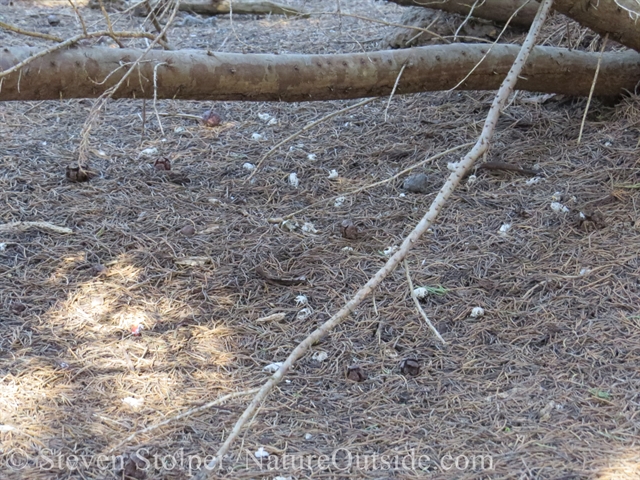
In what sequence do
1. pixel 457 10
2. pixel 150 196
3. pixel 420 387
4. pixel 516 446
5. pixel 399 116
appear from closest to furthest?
pixel 516 446
pixel 420 387
pixel 150 196
pixel 457 10
pixel 399 116

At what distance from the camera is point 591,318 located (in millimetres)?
2514

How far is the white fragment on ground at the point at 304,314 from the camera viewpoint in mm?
2635

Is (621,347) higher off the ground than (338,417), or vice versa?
(621,347)

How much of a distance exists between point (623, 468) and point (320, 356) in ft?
3.63

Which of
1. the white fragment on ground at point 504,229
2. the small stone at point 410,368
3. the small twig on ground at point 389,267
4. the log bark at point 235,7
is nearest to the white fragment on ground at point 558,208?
the white fragment on ground at point 504,229

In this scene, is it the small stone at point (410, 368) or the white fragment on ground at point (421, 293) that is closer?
the small stone at point (410, 368)

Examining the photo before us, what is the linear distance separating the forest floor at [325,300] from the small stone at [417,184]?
4 centimetres

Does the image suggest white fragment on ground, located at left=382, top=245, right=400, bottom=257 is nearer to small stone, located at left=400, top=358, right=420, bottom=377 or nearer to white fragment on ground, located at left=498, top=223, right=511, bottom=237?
white fragment on ground, located at left=498, top=223, right=511, bottom=237

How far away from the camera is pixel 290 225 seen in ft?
10.5

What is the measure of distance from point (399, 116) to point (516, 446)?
2.76 m

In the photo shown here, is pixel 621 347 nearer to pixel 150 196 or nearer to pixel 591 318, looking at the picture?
pixel 591 318

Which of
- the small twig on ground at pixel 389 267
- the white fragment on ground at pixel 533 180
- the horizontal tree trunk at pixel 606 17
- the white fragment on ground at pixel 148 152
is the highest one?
the horizontal tree trunk at pixel 606 17

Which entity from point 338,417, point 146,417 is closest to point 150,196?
point 146,417

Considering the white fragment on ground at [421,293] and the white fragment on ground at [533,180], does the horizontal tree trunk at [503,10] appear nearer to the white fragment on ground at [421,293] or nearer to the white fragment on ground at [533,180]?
the white fragment on ground at [533,180]
